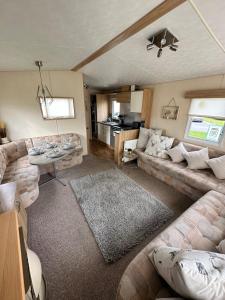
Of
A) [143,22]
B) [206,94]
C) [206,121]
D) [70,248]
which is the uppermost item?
[143,22]

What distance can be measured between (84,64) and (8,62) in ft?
4.44

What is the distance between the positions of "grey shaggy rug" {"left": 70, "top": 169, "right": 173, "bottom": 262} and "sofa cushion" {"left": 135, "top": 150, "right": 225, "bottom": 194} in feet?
1.98

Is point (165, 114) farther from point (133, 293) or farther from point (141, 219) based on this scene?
point (133, 293)

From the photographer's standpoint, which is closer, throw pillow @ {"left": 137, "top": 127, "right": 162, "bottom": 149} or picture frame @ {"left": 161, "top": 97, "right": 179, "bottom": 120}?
picture frame @ {"left": 161, "top": 97, "right": 179, "bottom": 120}

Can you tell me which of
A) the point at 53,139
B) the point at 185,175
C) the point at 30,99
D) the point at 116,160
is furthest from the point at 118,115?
the point at 185,175

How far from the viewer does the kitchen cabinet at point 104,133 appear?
485 centimetres

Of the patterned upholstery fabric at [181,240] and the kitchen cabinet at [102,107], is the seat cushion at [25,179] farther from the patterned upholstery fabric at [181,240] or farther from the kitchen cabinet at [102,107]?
the kitchen cabinet at [102,107]

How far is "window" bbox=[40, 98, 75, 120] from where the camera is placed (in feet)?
10.7

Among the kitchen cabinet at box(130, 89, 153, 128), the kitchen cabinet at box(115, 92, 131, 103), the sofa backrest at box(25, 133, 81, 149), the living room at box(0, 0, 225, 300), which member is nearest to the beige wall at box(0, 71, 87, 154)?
the living room at box(0, 0, 225, 300)

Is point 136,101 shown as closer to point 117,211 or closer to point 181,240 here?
point 117,211

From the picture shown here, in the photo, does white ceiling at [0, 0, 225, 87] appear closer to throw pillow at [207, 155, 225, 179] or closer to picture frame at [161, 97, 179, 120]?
picture frame at [161, 97, 179, 120]

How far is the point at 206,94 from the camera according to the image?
2496 mm

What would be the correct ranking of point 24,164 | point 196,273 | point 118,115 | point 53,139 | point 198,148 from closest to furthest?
point 196,273 → point 24,164 → point 198,148 → point 53,139 → point 118,115

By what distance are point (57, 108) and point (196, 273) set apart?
12.5 ft
